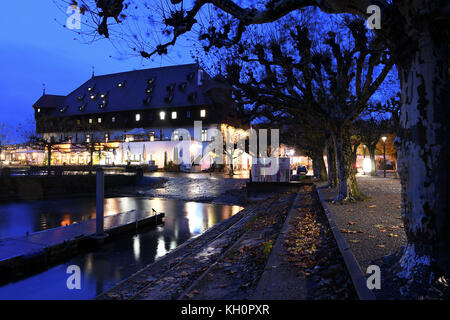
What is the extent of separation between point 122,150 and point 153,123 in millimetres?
8534

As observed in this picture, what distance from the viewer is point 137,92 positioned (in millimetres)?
65250

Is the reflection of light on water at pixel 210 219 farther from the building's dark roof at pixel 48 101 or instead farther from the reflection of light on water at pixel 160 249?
the building's dark roof at pixel 48 101

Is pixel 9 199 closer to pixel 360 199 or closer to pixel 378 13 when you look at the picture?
pixel 360 199

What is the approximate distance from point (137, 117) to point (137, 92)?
6.59 metres

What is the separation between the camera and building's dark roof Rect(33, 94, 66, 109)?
244 ft

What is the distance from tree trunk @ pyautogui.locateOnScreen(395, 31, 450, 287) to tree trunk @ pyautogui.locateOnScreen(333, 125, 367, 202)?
9623 mm

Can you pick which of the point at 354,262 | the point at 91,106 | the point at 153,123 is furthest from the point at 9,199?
the point at 91,106

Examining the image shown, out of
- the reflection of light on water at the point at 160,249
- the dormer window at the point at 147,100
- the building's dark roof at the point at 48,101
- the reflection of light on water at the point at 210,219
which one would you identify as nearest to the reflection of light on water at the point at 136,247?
the reflection of light on water at the point at 160,249

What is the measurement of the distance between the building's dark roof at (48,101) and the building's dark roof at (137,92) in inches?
8.6

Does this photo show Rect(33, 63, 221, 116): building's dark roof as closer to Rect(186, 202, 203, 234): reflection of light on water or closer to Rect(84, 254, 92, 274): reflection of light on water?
Rect(186, 202, 203, 234): reflection of light on water

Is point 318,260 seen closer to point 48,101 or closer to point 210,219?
point 210,219

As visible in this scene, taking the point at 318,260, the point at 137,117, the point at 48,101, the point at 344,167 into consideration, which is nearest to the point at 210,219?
the point at 344,167

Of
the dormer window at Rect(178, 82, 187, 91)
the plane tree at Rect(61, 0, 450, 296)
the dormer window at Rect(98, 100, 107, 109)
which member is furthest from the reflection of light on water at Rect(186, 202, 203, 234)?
the dormer window at Rect(98, 100, 107, 109)

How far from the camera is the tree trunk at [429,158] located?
395 centimetres
